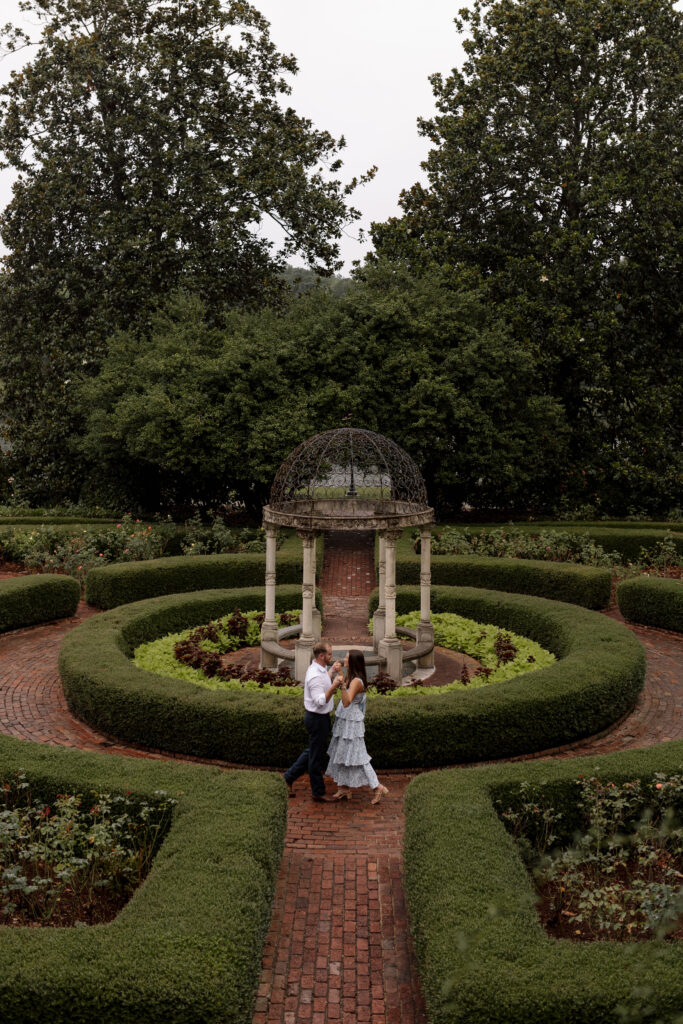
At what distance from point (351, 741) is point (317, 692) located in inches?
27.7

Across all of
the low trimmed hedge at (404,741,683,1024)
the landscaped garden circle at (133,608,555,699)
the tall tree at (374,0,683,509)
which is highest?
the tall tree at (374,0,683,509)

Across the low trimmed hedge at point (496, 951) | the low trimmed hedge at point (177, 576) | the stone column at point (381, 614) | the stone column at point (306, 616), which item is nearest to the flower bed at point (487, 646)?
the stone column at point (381, 614)

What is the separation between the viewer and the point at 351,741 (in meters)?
8.82

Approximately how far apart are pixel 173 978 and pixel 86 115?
3068 cm

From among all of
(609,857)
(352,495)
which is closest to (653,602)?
(352,495)

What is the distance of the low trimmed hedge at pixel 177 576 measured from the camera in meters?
17.0

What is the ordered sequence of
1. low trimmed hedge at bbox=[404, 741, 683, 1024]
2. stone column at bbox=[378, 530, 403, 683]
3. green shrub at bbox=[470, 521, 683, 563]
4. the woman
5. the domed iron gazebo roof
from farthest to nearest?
green shrub at bbox=[470, 521, 683, 563], stone column at bbox=[378, 530, 403, 683], the domed iron gazebo roof, the woman, low trimmed hedge at bbox=[404, 741, 683, 1024]

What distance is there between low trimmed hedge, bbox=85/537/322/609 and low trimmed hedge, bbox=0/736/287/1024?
32.1 feet

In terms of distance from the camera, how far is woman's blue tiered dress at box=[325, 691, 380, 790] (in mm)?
8812

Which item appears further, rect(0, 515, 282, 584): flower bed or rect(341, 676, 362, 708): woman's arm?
rect(0, 515, 282, 584): flower bed

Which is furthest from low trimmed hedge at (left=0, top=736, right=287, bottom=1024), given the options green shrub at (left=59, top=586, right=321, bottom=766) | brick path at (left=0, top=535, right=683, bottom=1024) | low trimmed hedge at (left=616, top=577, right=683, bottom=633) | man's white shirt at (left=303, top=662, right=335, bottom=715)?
low trimmed hedge at (left=616, top=577, right=683, bottom=633)

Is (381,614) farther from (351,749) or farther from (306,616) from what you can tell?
(351,749)

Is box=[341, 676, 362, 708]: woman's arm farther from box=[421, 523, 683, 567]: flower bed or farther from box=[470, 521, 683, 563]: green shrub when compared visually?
box=[470, 521, 683, 563]: green shrub

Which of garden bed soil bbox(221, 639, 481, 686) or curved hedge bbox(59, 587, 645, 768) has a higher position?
curved hedge bbox(59, 587, 645, 768)
